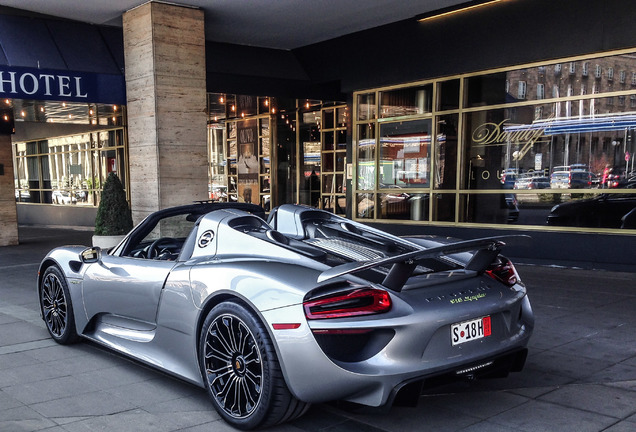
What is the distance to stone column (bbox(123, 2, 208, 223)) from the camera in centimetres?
973

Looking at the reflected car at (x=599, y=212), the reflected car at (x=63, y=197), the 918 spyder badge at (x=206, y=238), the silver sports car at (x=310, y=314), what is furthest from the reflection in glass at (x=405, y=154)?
the reflected car at (x=63, y=197)

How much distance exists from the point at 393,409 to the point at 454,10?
880 cm

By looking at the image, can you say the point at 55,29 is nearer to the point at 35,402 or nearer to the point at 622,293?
the point at 35,402

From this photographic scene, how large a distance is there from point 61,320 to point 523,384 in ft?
12.9

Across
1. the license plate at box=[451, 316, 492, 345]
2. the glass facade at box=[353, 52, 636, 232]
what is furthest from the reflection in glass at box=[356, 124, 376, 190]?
the license plate at box=[451, 316, 492, 345]

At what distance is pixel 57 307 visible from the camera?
4895 millimetres

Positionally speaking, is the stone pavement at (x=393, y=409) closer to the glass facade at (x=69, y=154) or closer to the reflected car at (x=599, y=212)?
the reflected car at (x=599, y=212)

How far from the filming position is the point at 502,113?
997 cm

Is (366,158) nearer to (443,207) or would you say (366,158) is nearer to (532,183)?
(443,207)

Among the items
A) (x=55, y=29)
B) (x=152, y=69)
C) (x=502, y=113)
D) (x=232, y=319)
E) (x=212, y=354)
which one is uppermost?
(x=55, y=29)

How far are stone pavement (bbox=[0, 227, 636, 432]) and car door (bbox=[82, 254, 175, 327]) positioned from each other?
0.49 meters

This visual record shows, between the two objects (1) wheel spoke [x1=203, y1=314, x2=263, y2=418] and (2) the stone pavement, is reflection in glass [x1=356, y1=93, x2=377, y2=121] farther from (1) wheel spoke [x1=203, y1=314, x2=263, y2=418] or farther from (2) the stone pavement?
(1) wheel spoke [x1=203, y1=314, x2=263, y2=418]

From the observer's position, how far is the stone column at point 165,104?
9734 millimetres

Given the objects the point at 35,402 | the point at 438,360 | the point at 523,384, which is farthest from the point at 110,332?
the point at 523,384
